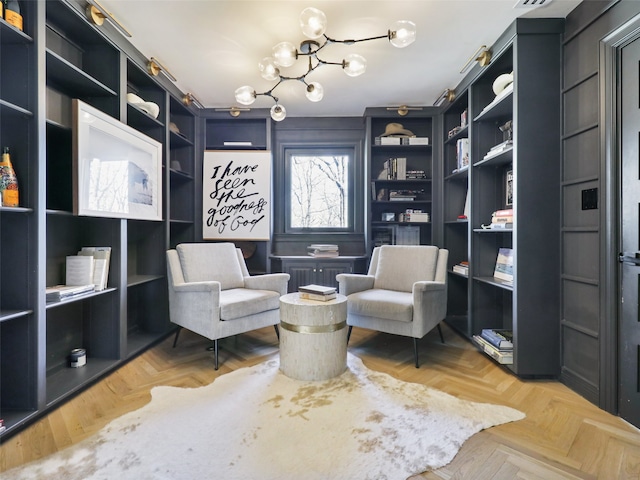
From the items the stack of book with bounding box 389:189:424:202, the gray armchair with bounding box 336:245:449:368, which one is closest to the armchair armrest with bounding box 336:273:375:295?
the gray armchair with bounding box 336:245:449:368

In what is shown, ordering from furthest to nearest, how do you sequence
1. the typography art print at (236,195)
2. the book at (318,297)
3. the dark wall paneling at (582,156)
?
the typography art print at (236,195) < the book at (318,297) < the dark wall paneling at (582,156)

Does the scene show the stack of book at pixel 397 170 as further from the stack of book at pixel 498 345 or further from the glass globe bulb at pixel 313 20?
the glass globe bulb at pixel 313 20

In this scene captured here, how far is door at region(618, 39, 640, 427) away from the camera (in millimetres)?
1644

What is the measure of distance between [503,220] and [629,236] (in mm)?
795

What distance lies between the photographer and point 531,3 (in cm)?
193

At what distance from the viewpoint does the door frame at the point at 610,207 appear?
5.69 ft

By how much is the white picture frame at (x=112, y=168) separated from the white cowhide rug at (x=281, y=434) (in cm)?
128

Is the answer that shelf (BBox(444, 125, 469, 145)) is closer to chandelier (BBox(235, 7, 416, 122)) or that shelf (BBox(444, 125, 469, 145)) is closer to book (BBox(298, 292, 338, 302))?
chandelier (BBox(235, 7, 416, 122))

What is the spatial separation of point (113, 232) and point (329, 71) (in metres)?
2.15

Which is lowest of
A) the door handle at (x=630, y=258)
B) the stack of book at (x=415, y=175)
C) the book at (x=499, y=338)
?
the book at (x=499, y=338)

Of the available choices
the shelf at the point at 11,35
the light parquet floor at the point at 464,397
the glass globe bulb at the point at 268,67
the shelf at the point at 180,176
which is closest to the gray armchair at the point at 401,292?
the light parquet floor at the point at 464,397

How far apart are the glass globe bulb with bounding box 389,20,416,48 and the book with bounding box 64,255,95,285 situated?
7.65ft

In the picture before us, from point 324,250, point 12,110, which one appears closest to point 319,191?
point 324,250

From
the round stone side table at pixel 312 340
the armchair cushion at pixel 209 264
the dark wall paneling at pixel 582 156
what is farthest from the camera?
the armchair cushion at pixel 209 264
